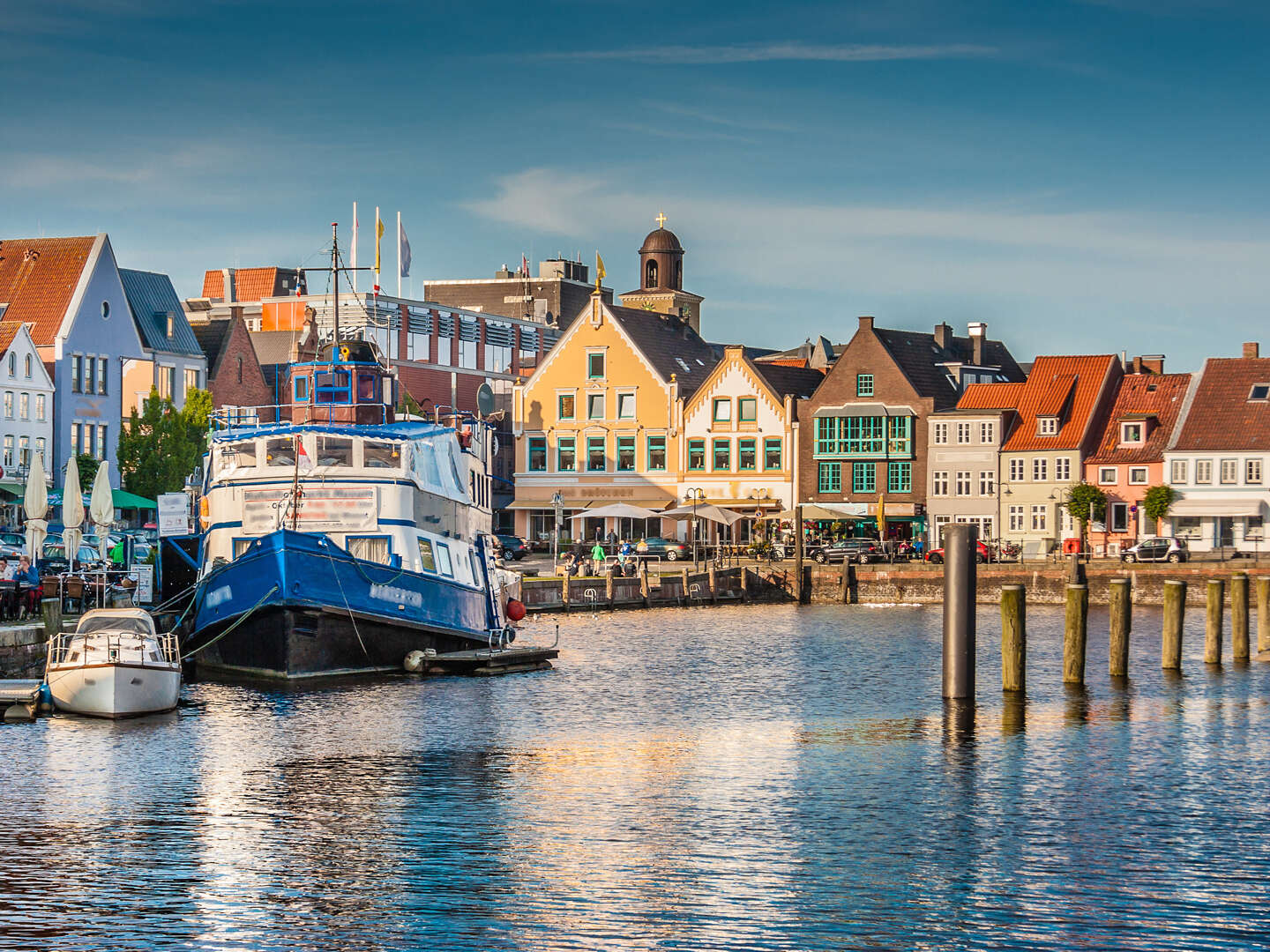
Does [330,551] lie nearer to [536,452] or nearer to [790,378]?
[536,452]

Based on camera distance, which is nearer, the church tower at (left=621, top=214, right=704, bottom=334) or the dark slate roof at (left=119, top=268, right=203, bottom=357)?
the dark slate roof at (left=119, top=268, right=203, bottom=357)

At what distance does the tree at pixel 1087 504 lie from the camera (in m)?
103

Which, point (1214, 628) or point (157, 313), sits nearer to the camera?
point (1214, 628)

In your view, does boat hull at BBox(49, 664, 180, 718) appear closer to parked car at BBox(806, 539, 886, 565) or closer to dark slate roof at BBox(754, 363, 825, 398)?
parked car at BBox(806, 539, 886, 565)

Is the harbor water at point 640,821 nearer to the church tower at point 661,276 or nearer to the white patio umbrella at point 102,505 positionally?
the white patio umbrella at point 102,505

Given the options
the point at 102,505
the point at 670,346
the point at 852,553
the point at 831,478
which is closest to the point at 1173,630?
the point at 102,505

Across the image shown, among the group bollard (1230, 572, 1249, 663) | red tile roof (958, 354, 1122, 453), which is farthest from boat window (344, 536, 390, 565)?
red tile roof (958, 354, 1122, 453)

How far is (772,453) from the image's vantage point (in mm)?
116125

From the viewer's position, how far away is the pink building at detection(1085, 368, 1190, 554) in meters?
103

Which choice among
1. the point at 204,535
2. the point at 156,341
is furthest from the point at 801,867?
the point at 156,341

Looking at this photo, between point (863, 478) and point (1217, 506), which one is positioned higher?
point (863, 478)

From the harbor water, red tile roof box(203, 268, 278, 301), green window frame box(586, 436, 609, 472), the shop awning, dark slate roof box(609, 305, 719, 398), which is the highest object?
red tile roof box(203, 268, 278, 301)

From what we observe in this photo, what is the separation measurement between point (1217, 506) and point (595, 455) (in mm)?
39069

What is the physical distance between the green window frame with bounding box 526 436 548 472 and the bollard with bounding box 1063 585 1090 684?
240ft
